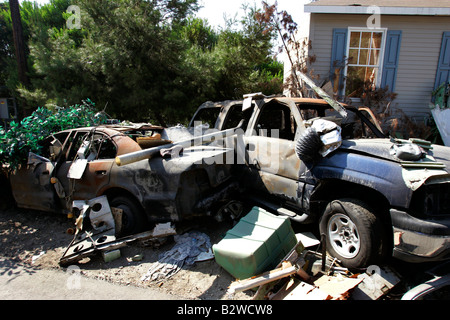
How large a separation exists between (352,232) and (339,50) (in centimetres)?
624

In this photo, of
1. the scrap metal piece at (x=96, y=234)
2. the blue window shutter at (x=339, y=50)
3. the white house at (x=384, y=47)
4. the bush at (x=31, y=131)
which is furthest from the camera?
the blue window shutter at (x=339, y=50)

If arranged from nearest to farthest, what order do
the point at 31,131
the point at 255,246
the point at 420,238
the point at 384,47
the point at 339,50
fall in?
1. the point at 420,238
2. the point at 255,246
3. the point at 31,131
4. the point at 384,47
5. the point at 339,50

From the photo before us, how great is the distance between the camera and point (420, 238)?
250 cm

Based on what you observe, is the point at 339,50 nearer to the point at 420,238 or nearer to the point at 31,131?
the point at 420,238

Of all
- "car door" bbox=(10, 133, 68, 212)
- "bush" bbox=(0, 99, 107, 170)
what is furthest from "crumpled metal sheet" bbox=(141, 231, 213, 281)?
"bush" bbox=(0, 99, 107, 170)

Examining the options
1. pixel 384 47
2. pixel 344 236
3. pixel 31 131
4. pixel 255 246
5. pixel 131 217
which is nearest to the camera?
pixel 255 246

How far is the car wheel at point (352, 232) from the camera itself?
2842 mm

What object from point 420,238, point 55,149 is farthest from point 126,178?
point 420,238

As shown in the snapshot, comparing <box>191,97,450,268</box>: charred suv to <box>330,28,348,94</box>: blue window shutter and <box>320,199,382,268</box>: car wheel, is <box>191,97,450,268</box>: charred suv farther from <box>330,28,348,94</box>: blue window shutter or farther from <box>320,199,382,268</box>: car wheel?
<box>330,28,348,94</box>: blue window shutter

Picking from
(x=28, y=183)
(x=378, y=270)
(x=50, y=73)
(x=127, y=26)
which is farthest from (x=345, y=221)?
(x=50, y=73)

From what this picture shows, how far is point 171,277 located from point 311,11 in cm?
726

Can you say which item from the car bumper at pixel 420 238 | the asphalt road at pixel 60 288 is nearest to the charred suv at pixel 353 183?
the car bumper at pixel 420 238

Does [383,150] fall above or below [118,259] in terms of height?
above

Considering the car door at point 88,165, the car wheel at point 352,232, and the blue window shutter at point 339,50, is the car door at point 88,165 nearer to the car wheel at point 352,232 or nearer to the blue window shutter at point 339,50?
the car wheel at point 352,232
